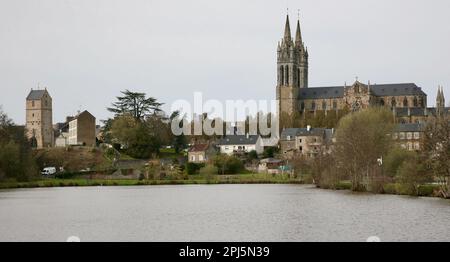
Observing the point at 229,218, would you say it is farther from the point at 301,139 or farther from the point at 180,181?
the point at 301,139

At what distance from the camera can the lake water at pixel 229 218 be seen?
115ft

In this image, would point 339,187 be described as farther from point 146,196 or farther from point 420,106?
point 420,106

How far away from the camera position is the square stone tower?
115m

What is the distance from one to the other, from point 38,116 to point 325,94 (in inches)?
2299

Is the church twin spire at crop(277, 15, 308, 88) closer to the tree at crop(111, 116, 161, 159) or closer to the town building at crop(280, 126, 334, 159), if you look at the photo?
the town building at crop(280, 126, 334, 159)

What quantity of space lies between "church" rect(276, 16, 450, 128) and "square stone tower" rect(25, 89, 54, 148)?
3818 centimetres

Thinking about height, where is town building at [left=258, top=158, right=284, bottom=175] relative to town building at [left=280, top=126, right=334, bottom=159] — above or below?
below

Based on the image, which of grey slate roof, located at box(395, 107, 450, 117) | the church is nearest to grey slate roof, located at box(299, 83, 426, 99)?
the church

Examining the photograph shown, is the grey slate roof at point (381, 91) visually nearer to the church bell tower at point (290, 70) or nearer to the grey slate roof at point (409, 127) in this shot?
the church bell tower at point (290, 70)

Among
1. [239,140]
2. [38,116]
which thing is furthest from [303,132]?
[38,116]

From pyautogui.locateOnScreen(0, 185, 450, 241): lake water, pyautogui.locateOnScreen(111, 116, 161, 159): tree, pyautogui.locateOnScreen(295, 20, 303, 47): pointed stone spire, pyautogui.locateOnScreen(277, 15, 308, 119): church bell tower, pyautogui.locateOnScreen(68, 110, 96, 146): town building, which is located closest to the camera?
pyautogui.locateOnScreen(0, 185, 450, 241): lake water

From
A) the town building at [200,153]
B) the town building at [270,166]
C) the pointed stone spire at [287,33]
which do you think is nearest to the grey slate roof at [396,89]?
the pointed stone spire at [287,33]
